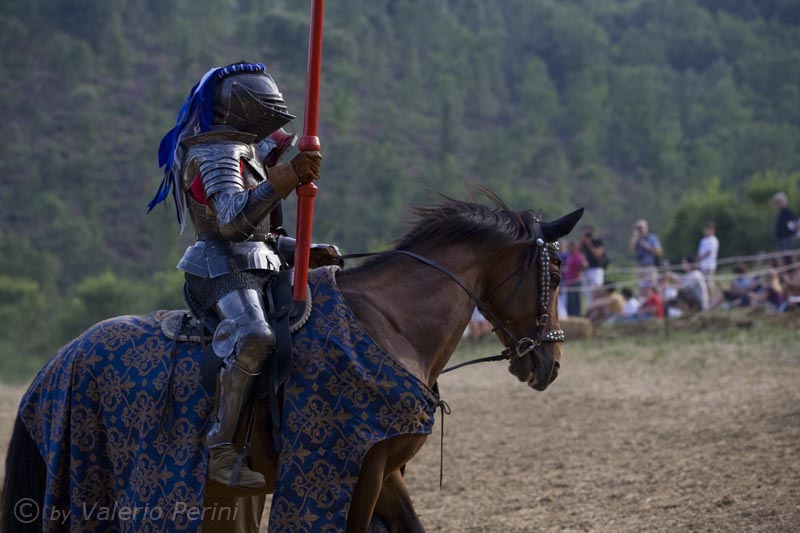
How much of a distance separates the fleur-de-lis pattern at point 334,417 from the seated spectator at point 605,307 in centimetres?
1436

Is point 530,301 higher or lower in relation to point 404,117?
lower

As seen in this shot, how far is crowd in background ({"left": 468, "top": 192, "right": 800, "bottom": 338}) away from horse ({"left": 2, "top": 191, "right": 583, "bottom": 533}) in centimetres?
1170

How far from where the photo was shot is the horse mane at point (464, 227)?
16.3 feet

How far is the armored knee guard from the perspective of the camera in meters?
4.32

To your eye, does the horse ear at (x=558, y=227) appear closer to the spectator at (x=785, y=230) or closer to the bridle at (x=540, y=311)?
the bridle at (x=540, y=311)

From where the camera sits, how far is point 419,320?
473 cm

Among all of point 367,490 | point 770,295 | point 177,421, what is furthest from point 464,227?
point 770,295

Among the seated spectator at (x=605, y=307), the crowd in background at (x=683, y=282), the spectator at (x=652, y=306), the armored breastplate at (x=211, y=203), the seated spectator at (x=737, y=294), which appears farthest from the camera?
the seated spectator at (x=605, y=307)

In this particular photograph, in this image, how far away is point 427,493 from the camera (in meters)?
7.75

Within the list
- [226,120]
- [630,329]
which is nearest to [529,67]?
[630,329]

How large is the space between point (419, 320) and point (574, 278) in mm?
14471

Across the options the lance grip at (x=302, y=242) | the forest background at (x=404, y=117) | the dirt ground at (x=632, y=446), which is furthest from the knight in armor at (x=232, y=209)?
the forest background at (x=404, y=117)

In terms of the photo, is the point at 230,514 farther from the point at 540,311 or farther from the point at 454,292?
the point at 540,311

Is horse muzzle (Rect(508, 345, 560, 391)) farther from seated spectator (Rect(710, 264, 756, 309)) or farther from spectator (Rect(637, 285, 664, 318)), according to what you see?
spectator (Rect(637, 285, 664, 318))
